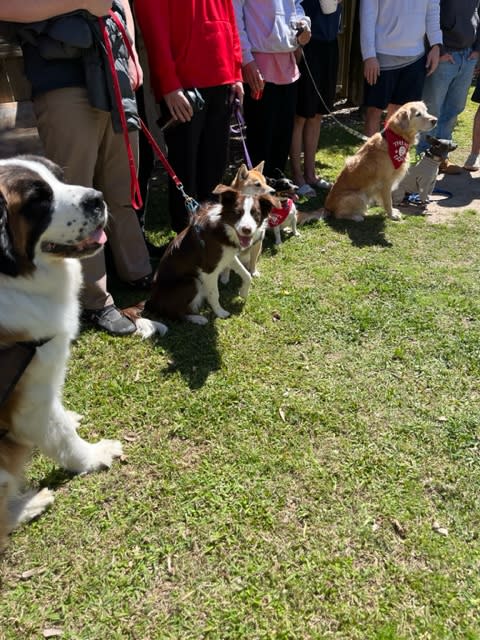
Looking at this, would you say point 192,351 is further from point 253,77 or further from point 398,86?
point 398,86

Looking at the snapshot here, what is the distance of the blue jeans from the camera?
21.4 feet

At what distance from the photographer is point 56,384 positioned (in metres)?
2.28

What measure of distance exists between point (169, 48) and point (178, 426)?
2.95 meters

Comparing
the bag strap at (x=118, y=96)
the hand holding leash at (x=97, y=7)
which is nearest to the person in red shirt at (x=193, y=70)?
the bag strap at (x=118, y=96)

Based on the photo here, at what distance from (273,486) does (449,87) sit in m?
6.84

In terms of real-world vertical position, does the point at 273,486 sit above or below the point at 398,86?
below

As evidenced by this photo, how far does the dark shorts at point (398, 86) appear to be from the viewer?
619cm

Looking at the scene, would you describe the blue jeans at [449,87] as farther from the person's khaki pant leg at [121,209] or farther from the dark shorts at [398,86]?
the person's khaki pant leg at [121,209]

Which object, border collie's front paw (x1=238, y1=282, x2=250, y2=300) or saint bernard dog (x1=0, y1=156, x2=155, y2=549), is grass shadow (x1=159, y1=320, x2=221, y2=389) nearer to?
border collie's front paw (x1=238, y1=282, x2=250, y2=300)

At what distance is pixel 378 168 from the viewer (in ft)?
19.0

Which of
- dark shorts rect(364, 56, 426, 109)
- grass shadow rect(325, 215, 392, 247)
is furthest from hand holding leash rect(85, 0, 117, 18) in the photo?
dark shorts rect(364, 56, 426, 109)

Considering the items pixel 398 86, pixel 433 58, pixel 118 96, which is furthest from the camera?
pixel 398 86

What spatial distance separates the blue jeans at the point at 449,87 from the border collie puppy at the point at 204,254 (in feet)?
14.9

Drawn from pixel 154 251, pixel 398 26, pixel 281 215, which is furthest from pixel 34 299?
pixel 398 26
